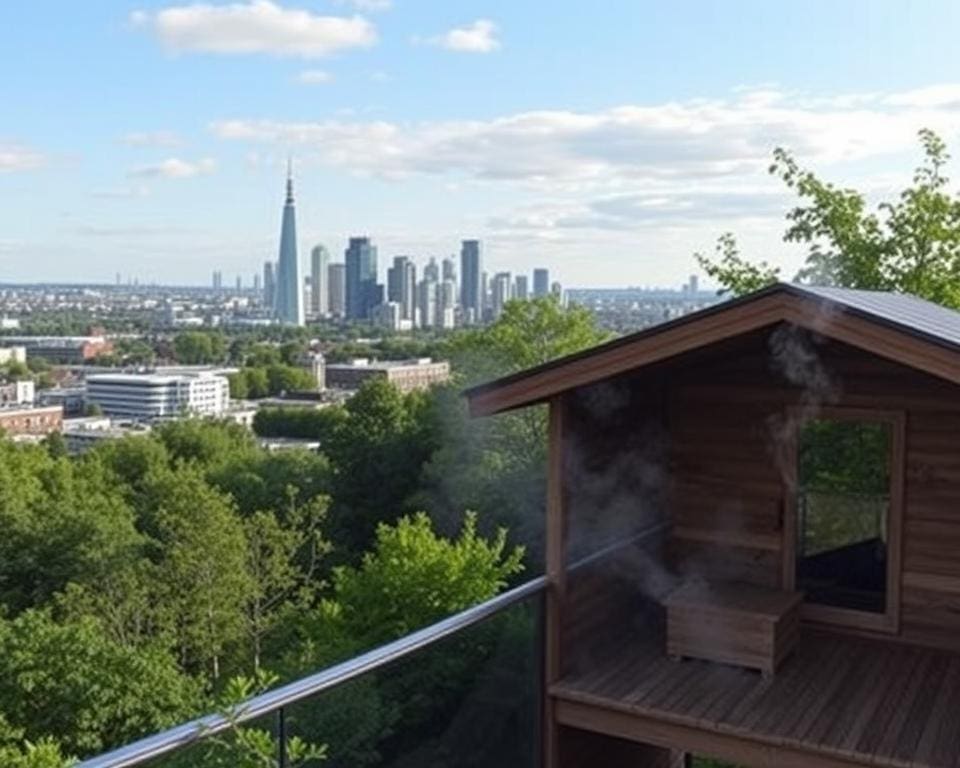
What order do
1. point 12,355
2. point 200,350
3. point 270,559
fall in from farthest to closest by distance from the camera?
point 200,350 < point 12,355 < point 270,559

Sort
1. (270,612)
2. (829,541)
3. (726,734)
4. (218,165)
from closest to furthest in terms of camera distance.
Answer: (726,734) → (829,541) → (270,612) → (218,165)

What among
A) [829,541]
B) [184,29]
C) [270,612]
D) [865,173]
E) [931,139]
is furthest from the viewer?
[184,29]

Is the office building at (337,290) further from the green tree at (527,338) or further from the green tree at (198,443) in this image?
the green tree at (527,338)

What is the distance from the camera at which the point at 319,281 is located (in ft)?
511

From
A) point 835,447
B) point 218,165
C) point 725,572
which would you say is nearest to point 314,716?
point 725,572

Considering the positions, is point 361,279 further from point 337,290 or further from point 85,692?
point 85,692

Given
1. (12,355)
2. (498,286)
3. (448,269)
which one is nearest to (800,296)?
(498,286)

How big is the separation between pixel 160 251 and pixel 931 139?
64541mm

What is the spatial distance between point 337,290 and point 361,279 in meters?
15.4

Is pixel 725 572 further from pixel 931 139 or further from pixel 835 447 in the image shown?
pixel 931 139

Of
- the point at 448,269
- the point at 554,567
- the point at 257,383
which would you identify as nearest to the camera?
the point at 554,567

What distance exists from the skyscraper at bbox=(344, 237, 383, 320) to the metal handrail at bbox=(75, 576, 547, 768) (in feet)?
401

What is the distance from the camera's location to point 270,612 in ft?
69.3

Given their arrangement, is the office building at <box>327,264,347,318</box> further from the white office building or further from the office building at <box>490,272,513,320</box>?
the office building at <box>490,272,513,320</box>
